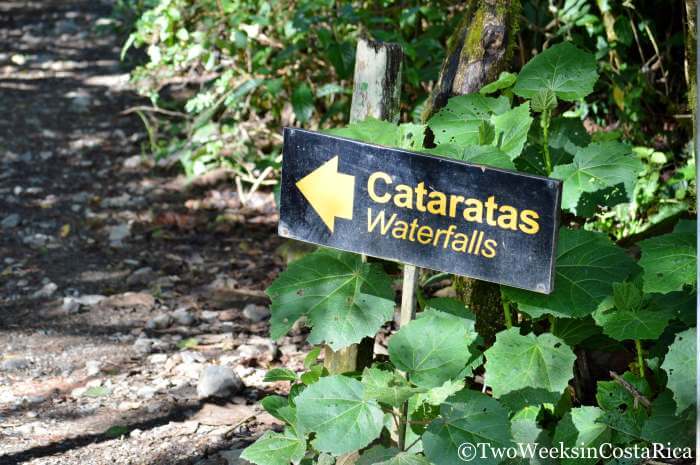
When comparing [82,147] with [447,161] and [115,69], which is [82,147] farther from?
[447,161]

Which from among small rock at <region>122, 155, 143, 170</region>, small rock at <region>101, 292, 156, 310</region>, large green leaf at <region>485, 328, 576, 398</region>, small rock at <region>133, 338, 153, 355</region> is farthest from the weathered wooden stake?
small rock at <region>122, 155, 143, 170</region>

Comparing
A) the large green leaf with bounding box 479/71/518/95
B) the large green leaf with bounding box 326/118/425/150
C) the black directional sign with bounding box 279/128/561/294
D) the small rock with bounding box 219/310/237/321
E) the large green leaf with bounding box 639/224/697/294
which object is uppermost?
the large green leaf with bounding box 479/71/518/95

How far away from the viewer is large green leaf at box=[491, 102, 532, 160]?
8.20 feet

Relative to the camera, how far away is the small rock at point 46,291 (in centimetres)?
429

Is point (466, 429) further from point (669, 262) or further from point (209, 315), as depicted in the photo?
point (209, 315)

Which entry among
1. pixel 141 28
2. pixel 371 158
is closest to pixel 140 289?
pixel 141 28

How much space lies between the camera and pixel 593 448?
2379mm

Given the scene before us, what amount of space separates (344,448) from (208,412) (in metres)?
1.21

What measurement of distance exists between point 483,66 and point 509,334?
951 millimetres

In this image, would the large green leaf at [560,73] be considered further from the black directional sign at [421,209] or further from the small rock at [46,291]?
the small rock at [46,291]

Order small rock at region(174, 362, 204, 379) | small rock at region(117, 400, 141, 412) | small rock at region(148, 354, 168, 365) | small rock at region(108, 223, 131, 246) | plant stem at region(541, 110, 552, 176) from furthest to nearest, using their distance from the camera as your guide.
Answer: small rock at region(108, 223, 131, 246), small rock at region(148, 354, 168, 365), small rock at region(174, 362, 204, 379), small rock at region(117, 400, 141, 412), plant stem at region(541, 110, 552, 176)

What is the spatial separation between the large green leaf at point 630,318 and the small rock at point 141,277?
2.62m

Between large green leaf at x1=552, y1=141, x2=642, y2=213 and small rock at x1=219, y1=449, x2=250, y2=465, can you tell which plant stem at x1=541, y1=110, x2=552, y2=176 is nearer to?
large green leaf at x1=552, y1=141, x2=642, y2=213

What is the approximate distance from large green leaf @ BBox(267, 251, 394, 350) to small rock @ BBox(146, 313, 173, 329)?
155 centimetres
